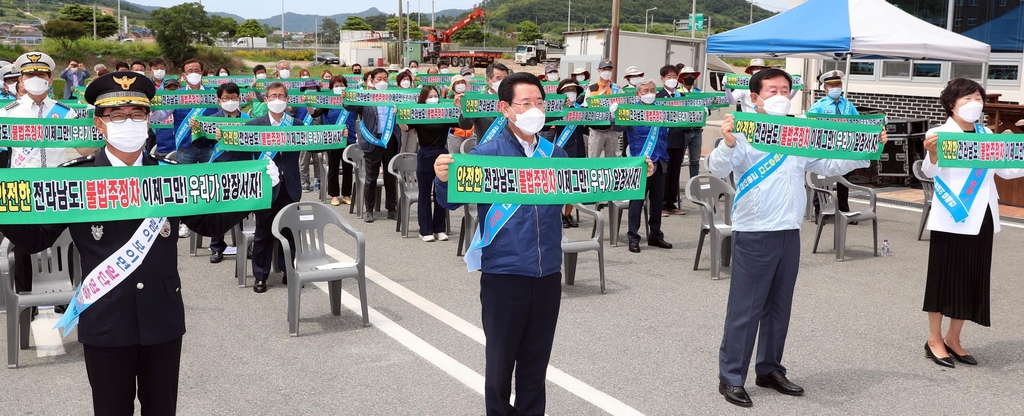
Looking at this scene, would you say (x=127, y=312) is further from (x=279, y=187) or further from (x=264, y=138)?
(x=264, y=138)

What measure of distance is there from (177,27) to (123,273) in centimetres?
6905

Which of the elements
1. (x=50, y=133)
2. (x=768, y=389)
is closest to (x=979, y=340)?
(x=768, y=389)

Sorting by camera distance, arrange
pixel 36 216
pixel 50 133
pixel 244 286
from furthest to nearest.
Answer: pixel 244 286
pixel 50 133
pixel 36 216

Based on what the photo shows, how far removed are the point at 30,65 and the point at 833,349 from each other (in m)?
7.25

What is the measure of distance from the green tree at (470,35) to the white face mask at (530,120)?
4505 inches

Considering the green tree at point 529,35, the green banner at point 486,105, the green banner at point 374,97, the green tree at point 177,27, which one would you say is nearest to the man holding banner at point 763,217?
the green banner at point 486,105

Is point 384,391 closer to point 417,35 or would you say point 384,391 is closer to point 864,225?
point 864,225

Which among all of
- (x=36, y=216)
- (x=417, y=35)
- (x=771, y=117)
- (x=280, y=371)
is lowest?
(x=280, y=371)

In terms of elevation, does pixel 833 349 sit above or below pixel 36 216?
below

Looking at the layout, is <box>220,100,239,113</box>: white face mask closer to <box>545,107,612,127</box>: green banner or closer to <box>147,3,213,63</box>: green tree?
<box>545,107,612,127</box>: green banner

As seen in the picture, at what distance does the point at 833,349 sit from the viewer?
22.7 ft

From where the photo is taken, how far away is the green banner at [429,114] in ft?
37.2

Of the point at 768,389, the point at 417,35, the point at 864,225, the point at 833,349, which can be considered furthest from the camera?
the point at 417,35

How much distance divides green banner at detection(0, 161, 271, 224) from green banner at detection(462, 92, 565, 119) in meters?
6.95
